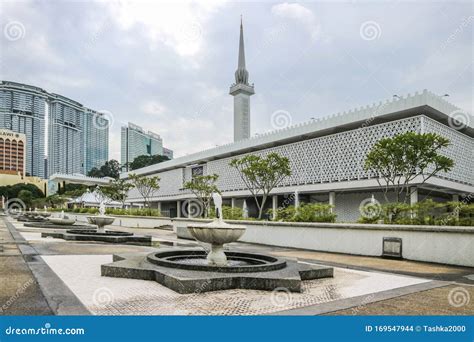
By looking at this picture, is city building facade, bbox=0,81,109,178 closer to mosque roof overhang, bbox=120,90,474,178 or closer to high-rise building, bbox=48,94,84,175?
high-rise building, bbox=48,94,84,175

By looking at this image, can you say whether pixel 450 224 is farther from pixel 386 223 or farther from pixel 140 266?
pixel 140 266

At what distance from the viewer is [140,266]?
28.2 feet

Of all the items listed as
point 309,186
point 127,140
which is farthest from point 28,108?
point 309,186

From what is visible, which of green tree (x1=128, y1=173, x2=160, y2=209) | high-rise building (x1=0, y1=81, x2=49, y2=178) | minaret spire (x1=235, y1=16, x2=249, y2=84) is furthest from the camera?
minaret spire (x1=235, y1=16, x2=249, y2=84)

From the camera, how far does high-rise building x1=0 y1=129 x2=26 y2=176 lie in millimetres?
85425

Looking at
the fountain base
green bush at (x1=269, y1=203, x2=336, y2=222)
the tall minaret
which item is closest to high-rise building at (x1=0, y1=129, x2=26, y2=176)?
the tall minaret

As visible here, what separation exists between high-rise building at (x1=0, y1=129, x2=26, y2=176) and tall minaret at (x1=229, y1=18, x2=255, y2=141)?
4771 cm

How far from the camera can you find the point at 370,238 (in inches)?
593

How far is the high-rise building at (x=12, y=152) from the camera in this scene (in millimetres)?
85425

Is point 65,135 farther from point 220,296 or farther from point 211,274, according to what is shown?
point 220,296

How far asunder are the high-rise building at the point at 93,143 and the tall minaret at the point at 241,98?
30.1 m

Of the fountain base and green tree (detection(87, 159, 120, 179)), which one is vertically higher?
green tree (detection(87, 159, 120, 179))

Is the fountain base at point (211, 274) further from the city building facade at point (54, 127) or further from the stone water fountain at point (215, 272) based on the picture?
the city building facade at point (54, 127)

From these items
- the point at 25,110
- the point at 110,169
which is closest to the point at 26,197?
the point at 25,110
